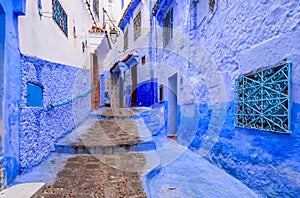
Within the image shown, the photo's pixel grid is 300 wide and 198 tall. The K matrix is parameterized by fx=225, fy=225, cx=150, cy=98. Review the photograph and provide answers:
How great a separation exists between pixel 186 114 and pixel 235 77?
268cm

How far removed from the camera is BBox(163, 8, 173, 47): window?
7.73 meters

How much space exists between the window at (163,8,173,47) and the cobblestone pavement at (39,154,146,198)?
17.5 feet

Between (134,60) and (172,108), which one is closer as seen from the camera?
(172,108)

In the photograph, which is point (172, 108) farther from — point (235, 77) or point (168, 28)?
point (235, 77)

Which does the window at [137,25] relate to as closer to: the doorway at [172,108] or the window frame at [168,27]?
the window frame at [168,27]

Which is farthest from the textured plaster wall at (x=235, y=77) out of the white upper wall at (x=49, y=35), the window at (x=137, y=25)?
the window at (x=137, y=25)

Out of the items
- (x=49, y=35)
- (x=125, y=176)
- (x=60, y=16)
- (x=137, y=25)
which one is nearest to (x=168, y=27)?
(x=60, y=16)

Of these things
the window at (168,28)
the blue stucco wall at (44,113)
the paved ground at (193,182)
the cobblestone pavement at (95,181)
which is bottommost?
the paved ground at (193,182)

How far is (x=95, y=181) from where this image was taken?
9.27 ft

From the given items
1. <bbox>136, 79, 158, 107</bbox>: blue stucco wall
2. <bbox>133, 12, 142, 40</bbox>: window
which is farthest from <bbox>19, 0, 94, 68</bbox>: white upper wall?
<bbox>133, 12, 142, 40</bbox>: window

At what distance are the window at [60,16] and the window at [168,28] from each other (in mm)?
3701

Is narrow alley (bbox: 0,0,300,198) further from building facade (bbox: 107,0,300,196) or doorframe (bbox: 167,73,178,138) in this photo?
doorframe (bbox: 167,73,178,138)

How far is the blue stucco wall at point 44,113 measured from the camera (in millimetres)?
2891

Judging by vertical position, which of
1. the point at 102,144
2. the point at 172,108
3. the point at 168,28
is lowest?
the point at 102,144
